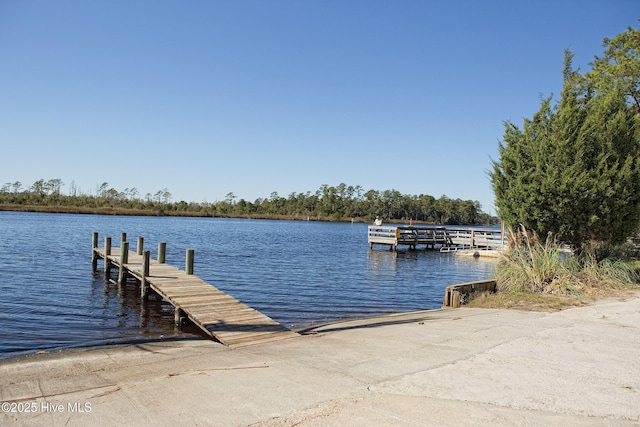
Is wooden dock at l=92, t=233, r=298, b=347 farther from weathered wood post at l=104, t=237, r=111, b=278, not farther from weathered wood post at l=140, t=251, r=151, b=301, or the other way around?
weathered wood post at l=104, t=237, r=111, b=278

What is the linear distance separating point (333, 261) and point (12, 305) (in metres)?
18.7

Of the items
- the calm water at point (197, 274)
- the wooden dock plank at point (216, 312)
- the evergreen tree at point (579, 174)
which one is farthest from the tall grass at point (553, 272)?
the wooden dock plank at point (216, 312)

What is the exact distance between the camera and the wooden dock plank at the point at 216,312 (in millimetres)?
8508

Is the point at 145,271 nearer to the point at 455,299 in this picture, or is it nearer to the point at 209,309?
the point at 209,309

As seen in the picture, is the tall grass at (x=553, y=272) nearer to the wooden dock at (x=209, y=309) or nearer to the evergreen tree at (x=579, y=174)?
the evergreen tree at (x=579, y=174)

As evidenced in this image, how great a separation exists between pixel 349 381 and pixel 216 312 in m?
5.22

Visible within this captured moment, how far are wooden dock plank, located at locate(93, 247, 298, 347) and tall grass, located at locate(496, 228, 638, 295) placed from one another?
7.76 m

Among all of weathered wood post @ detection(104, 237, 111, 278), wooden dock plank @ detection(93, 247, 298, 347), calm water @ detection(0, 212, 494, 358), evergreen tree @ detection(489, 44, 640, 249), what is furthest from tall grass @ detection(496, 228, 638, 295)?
weathered wood post @ detection(104, 237, 111, 278)

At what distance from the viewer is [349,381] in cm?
552

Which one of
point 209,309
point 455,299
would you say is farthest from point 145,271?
point 455,299

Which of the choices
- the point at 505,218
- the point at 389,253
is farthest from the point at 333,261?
the point at 505,218

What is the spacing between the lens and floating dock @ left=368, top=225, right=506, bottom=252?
38.2 m

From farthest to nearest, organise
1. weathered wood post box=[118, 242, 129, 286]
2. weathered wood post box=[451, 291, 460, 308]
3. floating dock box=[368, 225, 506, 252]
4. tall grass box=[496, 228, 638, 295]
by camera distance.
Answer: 1. floating dock box=[368, 225, 506, 252]
2. weathered wood post box=[118, 242, 129, 286]
3. tall grass box=[496, 228, 638, 295]
4. weathered wood post box=[451, 291, 460, 308]

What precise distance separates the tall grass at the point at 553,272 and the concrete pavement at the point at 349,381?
15.4 feet
